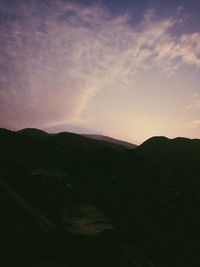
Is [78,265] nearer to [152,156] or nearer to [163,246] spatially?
[163,246]

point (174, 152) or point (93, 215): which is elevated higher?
point (174, 152)

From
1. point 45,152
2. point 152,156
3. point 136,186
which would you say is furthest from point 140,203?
point 152,156

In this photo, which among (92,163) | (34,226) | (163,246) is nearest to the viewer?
(34,226)

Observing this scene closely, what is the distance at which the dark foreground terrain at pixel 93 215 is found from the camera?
6523mm

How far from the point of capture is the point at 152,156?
35469 mm

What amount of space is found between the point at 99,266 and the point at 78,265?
2.42 feet

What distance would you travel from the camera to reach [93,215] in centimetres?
983

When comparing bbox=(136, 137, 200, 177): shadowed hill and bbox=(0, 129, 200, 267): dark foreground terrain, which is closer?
bbox=(0, 129, 200, 267): dark foreground terrain

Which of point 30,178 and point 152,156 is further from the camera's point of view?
point 152,156

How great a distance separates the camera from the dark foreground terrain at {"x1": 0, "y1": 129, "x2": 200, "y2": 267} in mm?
6523

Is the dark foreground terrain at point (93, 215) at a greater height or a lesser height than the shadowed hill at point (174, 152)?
lesser

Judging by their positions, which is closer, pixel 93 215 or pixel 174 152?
pixel 93 215

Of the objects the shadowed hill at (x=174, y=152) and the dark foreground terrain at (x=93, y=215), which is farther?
the shadowed hill at (x=174, y=152)

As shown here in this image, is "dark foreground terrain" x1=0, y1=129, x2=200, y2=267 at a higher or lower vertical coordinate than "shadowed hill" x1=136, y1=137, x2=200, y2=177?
lower
